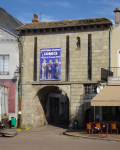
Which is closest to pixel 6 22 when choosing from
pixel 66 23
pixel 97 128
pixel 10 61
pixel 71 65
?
pixel 10 61

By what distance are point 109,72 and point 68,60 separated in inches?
127

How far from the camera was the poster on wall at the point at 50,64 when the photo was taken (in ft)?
67.6

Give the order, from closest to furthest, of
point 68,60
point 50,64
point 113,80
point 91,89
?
point 113,80 → point 91,89 → point 68,60 → point 50,64

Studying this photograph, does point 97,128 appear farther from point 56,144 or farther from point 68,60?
point 68,60

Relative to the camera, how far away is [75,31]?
20688 millimetres

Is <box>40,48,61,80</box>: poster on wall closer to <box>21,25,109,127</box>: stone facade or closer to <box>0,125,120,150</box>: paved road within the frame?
<box>21,25,109,127</box>: stone facade

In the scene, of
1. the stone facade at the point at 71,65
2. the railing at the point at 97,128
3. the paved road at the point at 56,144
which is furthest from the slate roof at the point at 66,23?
the paved road at the point at 56,144

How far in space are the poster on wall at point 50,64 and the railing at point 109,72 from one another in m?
3.24

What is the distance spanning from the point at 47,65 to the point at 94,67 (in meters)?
3.54

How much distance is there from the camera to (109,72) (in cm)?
1928

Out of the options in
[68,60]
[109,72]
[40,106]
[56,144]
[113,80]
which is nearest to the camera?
[56,144]

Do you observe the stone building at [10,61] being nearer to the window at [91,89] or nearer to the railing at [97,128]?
the window at [91,89]

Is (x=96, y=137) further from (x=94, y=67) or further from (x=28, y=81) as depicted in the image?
(x=28, y=81)

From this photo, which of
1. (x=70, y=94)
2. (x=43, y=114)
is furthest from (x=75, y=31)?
(x=43, y=114)
